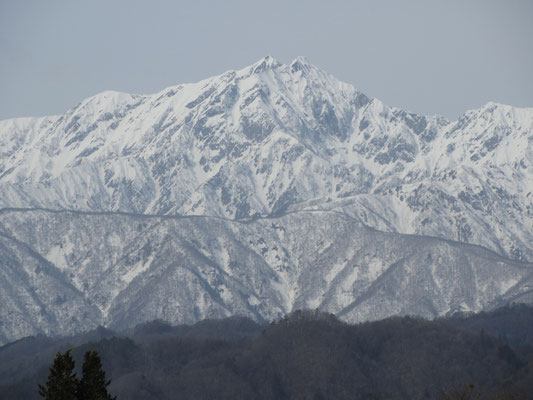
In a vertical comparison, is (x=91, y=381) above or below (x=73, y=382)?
above

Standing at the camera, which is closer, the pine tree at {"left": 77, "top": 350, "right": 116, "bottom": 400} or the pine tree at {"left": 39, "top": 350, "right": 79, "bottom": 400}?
the pine tree at {"left": 39, "top": 350, "right": 79, "bottom": 400}

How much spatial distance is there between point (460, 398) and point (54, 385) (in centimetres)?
4799

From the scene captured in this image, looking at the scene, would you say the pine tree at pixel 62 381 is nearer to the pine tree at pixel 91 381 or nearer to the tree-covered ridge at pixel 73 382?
the tree-covered ridge at pixel 73 382

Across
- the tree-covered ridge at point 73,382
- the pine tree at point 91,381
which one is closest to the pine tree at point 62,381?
the tree-covered ridge at point 73,382

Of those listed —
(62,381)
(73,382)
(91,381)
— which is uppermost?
(62,381)

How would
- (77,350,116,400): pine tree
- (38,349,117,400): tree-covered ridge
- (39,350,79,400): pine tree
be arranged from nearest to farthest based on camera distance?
(39,350,79,400): pine tree
(38,349,117,400): tree-covered ridge
(77,350,116,400): pine tree

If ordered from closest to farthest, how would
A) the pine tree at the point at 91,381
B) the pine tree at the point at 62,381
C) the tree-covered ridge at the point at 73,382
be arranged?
the pine tree at the point at 62,381 < the tree-covered ridge at the point at 73,382 < the pine tree at the point at 91,381

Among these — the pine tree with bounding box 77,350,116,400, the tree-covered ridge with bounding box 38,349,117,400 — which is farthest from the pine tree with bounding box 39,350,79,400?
the pine tree with bounding box 77,350,116,400

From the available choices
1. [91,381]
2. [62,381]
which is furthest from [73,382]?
[91,381]

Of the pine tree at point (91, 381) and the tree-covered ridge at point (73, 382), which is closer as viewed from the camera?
the tree-covered ridge at point (73, 382)

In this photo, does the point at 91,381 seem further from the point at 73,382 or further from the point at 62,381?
the point at 62,381

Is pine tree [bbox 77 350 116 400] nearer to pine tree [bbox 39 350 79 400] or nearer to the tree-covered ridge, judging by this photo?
the tree-covered ridge

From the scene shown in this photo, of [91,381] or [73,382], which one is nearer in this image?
[73,382]

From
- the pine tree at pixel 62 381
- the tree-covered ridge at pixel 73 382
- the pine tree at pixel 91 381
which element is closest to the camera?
the pine tree at pixel 62 381
